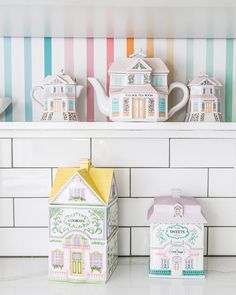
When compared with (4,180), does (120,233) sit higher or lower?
lower

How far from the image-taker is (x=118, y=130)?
1067 millimetres

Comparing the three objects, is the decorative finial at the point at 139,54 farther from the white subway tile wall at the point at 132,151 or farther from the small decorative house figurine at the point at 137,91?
the white subway tile wall at the point at 132,151

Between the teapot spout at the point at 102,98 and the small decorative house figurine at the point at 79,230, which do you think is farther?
the teapot spout at the point at 102,98

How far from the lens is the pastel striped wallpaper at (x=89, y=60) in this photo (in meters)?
1.16

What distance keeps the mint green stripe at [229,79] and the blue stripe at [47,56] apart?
468mm

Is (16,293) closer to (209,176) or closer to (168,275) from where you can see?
(168,275)

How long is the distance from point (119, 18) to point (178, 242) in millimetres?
515

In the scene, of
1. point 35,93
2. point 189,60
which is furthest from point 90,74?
point 189,60

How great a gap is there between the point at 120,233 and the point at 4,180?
0.34 metres

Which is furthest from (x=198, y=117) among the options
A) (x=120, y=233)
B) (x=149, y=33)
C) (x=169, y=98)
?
(x=120, y=233)

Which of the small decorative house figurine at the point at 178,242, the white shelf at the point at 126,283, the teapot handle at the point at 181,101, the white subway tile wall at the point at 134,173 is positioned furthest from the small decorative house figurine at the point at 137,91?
the white shelf at the point at 126,283

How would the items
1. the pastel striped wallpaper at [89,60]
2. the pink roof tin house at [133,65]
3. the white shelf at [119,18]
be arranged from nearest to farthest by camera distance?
the white shelf at [119,18], the pink roof tin house at [133,65], the pastel striped wallpaper at [89,60]

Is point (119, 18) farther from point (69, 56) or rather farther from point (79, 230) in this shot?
point (79, 230)

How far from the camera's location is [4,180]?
1.17 m
